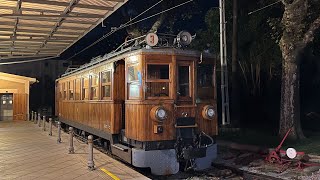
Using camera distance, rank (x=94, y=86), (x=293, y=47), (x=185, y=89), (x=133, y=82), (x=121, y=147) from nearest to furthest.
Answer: (x=133, y=82)
(x=185, y=89)
(x=121, y=147)
(x=94, y=86)
(x=293, y=47)

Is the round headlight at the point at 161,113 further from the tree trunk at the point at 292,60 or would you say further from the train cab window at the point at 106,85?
the tree trunk at the point at 292,60

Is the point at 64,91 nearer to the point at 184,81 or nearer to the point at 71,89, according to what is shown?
the point at 71,89

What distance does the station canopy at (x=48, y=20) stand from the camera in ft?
33.3

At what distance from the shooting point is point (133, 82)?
8.10 m

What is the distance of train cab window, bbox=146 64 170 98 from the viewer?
784 centimetres

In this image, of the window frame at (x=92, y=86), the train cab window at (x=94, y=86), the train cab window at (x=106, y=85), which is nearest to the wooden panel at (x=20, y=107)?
the window frame at (x=92, y=86)

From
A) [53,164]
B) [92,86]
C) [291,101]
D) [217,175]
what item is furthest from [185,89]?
[291,101]

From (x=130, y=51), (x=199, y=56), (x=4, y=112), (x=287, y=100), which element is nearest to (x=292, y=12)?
(x=287, y=100)

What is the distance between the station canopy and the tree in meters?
6.18

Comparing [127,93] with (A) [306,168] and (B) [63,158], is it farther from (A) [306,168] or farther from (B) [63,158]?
(A) [306,168]

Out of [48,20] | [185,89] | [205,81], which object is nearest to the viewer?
[185,89]

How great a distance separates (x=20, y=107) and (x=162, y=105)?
18.9m

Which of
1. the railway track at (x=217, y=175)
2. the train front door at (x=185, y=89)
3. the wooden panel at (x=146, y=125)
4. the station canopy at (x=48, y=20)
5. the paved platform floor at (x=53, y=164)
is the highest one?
the station canopy at (x=48, y=20)

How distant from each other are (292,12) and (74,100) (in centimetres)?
920
